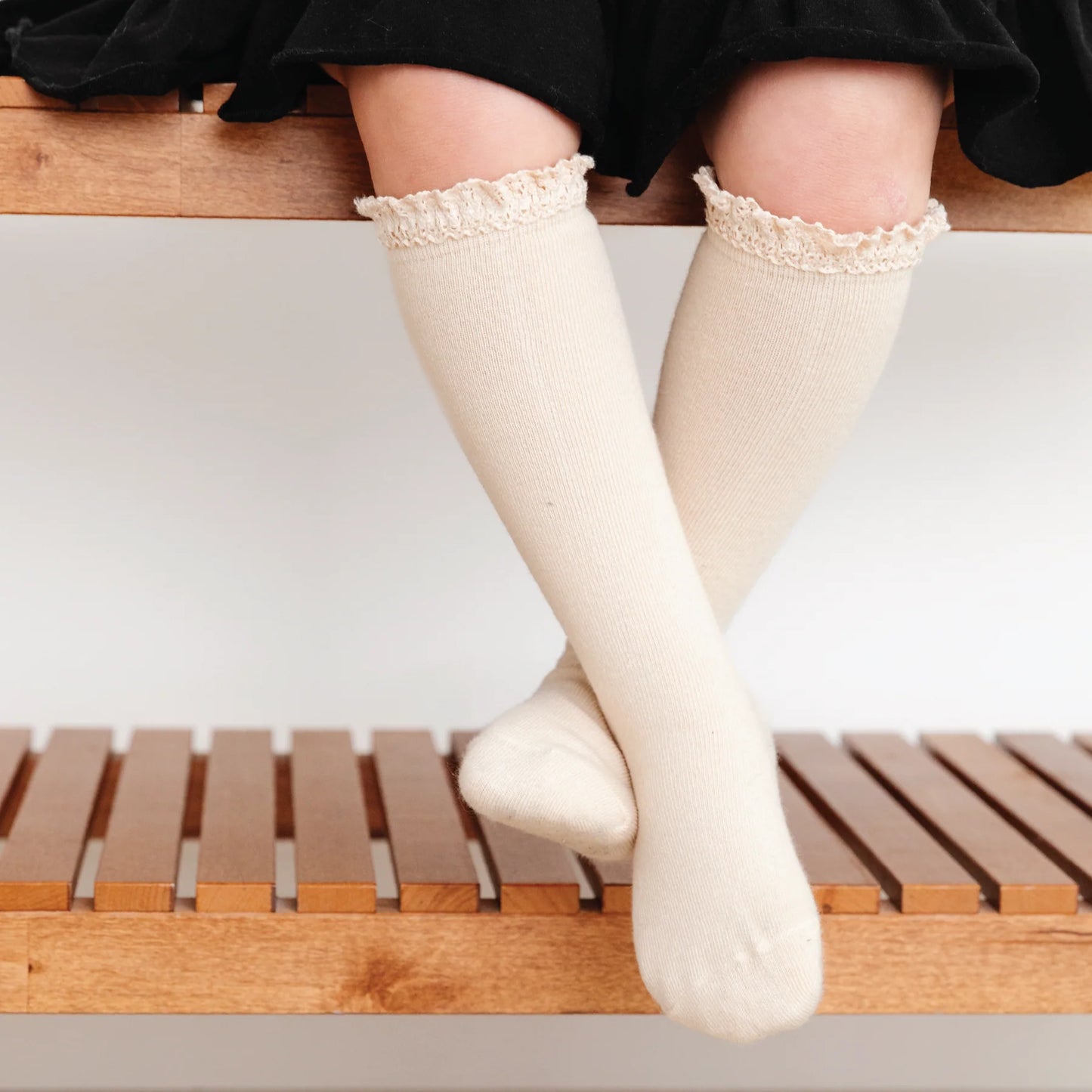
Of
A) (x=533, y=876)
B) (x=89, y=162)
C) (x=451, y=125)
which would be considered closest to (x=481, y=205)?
(x=451, y=125)

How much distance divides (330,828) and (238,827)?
2.2 inches

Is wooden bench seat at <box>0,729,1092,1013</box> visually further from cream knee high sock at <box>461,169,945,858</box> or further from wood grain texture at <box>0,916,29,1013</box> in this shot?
cream knee high sock at <box>461,169,945,858</box>

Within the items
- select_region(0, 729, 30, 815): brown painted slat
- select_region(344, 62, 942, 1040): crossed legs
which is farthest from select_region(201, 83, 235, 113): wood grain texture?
select_region(0, 729, 30, 815): brown painted slat

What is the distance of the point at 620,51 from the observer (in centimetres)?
73

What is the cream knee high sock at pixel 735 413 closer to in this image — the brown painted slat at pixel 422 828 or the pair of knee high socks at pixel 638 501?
the pair of knee high socks at pixel 638 501

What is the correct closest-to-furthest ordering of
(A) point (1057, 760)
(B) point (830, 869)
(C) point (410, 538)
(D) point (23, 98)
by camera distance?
(D) point (23, 98) → (B) point (830, 869) → (A) point (1057, 760) → (C) point (410, 538)

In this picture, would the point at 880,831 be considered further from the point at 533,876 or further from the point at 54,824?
the point at 54,824

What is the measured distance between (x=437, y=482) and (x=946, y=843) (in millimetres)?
602

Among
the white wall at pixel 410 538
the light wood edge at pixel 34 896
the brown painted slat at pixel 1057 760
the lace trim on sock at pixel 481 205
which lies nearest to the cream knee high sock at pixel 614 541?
the lace trim on sock at pixel 481 205

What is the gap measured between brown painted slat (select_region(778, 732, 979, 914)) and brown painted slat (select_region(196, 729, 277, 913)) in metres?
0.35

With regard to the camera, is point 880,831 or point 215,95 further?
point 880,831

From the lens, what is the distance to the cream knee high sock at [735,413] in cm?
69

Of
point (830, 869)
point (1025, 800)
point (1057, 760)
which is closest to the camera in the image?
point (830, 869)

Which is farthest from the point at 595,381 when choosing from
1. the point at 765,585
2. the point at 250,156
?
the point at 765,585
